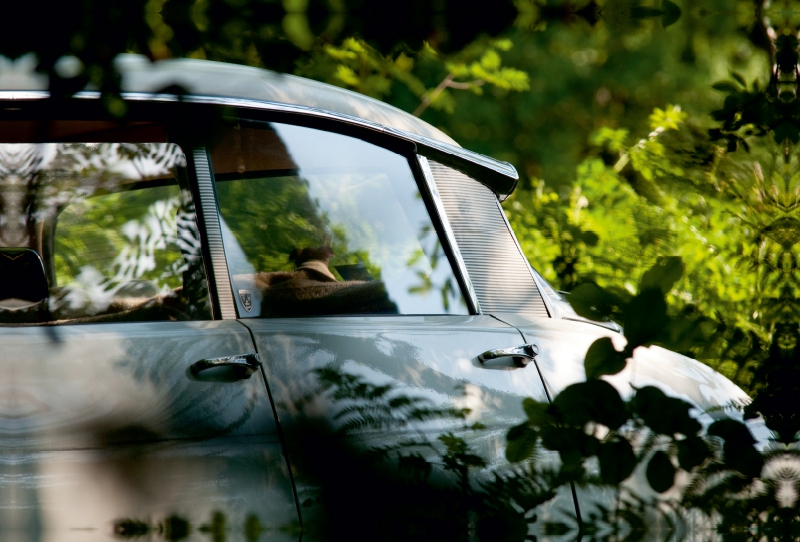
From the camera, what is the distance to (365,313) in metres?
2.38

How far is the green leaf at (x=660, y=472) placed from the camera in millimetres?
1448

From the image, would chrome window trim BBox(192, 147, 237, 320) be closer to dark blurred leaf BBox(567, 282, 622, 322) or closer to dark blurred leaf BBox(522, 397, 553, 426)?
dark blurred leaf BBox(522, 397, 553, 426)

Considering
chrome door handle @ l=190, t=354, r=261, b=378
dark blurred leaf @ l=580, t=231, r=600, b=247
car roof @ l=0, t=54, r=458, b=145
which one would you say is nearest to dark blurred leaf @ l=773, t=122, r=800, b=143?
car roof @ l=0, t=54, r=458, b=145

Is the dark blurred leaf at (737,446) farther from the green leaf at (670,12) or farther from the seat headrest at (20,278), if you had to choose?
the seat headrest at (20,278)

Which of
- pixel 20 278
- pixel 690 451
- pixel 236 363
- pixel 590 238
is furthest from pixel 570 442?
pixel 590 238

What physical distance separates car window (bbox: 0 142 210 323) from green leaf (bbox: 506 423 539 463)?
930 millimetres

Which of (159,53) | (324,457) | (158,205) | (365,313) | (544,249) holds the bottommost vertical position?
(544,249)

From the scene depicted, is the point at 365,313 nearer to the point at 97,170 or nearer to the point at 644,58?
the point at 97,170

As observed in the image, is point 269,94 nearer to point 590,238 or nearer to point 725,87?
point 725,87

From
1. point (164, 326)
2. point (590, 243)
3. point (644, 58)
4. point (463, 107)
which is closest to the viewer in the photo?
point (164, 326)

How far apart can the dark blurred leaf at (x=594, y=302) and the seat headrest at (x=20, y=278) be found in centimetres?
121

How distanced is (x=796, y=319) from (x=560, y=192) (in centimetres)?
556

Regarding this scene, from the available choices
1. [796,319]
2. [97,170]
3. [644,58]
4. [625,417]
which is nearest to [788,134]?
[796,319]

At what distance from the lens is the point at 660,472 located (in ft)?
4.75
